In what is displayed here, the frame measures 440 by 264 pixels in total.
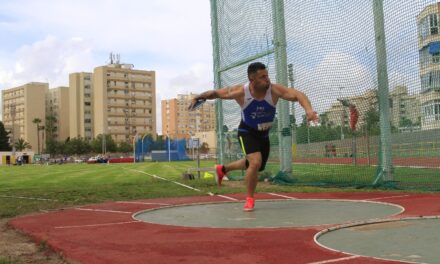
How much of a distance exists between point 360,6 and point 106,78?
134598 mm

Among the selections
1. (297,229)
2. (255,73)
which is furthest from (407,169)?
(297,229)

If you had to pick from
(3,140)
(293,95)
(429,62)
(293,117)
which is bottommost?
(293,95)

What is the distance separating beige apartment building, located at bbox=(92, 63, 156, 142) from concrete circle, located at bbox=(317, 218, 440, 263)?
136m

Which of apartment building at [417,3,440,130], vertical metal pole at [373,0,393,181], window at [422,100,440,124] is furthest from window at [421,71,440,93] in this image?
vertical metal pole at [373,0,393,181]

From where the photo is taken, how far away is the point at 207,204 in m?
8.55

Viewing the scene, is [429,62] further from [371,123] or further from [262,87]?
[262,87]

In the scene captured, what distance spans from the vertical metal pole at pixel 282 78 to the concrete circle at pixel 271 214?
467cm

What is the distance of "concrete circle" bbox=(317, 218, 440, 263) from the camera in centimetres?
376

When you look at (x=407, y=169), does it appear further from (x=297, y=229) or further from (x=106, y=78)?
(x=106, y=78)

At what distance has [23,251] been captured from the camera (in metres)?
4.68

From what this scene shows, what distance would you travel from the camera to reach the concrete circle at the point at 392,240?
376 cm

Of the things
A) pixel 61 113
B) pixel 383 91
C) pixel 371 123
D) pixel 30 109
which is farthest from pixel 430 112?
pixel 30 109

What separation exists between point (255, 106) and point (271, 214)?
4.94ft

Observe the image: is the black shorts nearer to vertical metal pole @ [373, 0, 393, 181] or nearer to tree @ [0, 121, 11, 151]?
vertical metal pole @ [373, 0, 393, 181]
